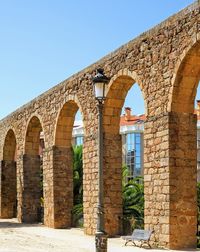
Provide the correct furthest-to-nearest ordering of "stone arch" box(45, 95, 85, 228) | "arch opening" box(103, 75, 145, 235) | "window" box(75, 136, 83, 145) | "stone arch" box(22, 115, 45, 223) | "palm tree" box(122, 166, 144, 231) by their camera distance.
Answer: "window" box(75, 136, 83, 145)
"stone arch" box(22, 115, 45, 223)
"stone arch" box(45, 95, 85, 228)
"palm tree" box(122, 166, 144, 231)
"arch opening" box(103, 75, 145, 235)

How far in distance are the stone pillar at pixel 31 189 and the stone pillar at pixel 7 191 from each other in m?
3.17

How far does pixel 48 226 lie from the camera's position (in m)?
19.2

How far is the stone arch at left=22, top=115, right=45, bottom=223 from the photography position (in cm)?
2222

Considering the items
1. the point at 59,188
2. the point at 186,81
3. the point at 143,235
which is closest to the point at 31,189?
the point at 59,188

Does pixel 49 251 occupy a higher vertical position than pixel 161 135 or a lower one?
lower

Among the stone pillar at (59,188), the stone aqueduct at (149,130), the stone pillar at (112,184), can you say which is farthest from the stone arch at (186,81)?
the stone pillar at (59,188)

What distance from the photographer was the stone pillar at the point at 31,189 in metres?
22.2

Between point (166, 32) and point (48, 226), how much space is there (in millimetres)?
9434

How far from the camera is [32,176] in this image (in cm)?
2272

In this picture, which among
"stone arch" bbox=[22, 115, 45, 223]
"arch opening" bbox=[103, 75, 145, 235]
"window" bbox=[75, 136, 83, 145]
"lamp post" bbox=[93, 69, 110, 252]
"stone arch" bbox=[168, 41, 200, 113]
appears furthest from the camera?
"window" bbox=[75, 136, 83, 145]

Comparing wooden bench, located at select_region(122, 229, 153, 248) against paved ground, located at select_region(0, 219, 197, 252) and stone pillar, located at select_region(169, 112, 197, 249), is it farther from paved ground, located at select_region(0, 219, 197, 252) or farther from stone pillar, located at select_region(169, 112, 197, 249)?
stone pillar, located at select_region(169, 112, 197, 249)

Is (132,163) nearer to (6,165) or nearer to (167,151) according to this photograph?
(6,165)

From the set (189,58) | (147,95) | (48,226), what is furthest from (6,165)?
(189,58)

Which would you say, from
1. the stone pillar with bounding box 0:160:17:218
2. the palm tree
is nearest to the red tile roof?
the stone pillar with bounding box 0:160:17:218
